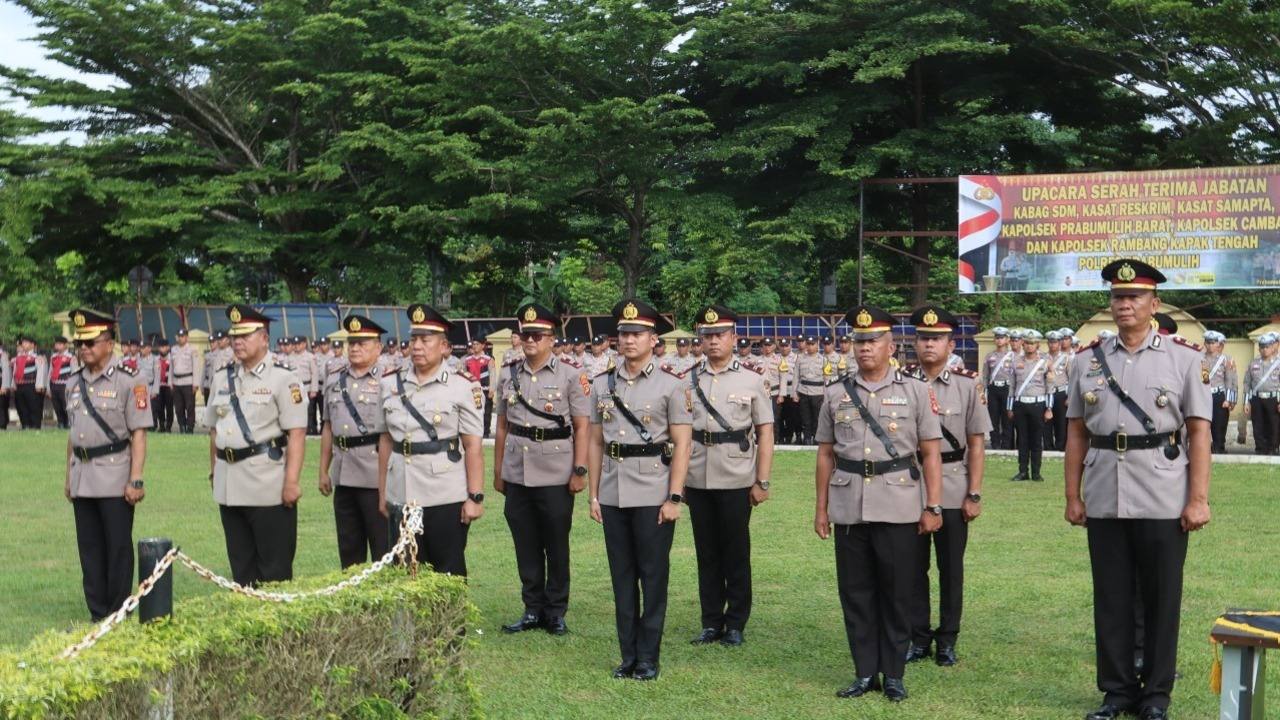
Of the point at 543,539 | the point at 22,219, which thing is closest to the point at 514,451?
the point at 543,539

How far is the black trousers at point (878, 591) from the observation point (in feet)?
22.2

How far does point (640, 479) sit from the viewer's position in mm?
7379

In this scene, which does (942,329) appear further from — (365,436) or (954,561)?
(365,436)

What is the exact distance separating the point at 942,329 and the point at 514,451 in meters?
2.86

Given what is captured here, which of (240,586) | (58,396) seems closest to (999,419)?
(240,586)

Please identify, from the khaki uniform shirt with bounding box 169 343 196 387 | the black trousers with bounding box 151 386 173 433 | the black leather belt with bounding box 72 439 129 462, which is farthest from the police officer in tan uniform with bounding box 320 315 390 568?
the black trousers with bounding box 151 386 173 433

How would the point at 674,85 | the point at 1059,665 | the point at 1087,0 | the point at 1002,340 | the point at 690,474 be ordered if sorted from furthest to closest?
1. the point at 674,85
2. the point at 1087,0
3. the point at 1002,340
4. the point at 690,474
5. the point at 1059,665

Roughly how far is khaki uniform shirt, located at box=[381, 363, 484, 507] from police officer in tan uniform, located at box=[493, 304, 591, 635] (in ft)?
2.86

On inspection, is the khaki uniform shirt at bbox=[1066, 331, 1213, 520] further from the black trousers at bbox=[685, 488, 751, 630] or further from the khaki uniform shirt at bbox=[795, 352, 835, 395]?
the khaki uniform shirt at bbox=[795, 352, 835, 395]

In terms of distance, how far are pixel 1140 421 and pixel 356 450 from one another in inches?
188

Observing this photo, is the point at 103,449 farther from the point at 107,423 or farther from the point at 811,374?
the point at 811,374

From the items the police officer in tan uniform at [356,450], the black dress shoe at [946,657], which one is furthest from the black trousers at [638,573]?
the police officer in tan uniform at [356,450]

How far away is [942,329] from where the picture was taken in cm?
773

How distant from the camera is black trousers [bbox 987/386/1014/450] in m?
19.2
